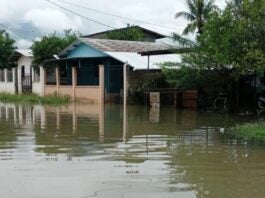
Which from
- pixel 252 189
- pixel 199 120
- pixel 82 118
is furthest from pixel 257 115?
pixel 252 189

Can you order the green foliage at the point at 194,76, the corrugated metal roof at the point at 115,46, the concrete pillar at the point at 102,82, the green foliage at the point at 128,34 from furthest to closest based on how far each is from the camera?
the green foliage at the point at 128,34, the corrugated metal roof at the point at 115,46, the concrete pillar at the point at 102,82, the green foliage at the point at 194,76

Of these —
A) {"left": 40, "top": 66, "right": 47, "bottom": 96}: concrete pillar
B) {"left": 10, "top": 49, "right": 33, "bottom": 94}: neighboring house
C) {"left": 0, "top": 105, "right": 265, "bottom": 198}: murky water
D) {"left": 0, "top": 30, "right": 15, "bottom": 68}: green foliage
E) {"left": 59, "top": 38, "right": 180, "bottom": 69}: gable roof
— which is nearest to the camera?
{"left": 0, "top": 105, "right": 265, "bottom": 198}: murky water

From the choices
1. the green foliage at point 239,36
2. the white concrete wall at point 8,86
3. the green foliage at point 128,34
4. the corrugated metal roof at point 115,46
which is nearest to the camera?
the green foliage at point 239,36

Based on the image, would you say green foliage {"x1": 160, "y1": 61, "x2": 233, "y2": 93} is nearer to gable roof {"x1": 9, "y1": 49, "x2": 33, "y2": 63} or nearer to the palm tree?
the palm tree

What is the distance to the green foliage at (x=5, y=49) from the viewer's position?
4478 centimetres

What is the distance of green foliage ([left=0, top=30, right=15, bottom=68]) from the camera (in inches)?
1763

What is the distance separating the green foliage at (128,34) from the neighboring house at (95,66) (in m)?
7.33

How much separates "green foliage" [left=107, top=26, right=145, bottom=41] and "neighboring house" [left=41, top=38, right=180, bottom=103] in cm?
733

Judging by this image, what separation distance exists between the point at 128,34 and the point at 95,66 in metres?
10.8

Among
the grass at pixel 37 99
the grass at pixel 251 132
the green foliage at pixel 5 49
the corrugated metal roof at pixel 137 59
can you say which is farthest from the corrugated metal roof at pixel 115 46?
the grass at pixel 251 132

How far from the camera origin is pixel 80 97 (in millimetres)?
33938

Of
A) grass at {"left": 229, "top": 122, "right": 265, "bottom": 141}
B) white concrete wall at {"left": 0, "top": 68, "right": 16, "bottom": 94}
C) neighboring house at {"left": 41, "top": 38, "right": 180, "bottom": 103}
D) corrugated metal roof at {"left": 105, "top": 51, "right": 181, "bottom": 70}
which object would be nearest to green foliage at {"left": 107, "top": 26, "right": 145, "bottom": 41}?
neighboring house at {"left": 41, "top": 38, "right": 180, "bottom": 103}

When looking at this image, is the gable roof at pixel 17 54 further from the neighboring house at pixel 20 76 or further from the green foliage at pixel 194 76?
the green foliage at pixel 194 76

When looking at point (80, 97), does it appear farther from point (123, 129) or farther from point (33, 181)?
point (33, 181)
